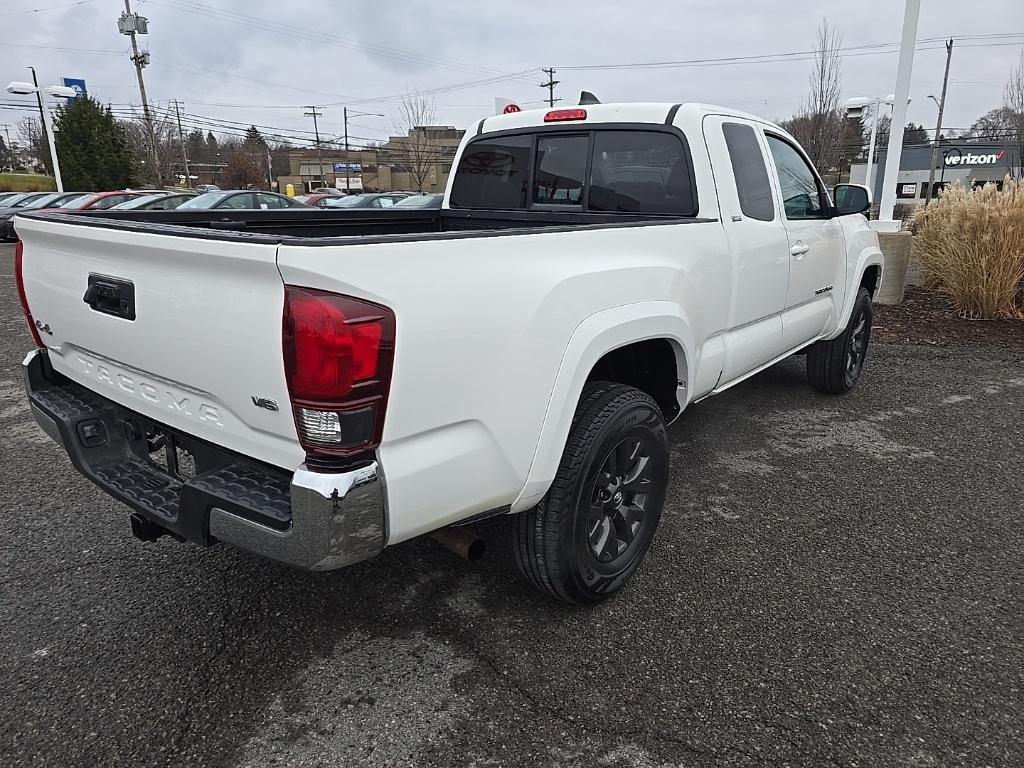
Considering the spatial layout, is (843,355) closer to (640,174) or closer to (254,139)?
(640,174)

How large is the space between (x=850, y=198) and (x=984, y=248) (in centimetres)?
480

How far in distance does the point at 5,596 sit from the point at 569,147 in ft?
11.0

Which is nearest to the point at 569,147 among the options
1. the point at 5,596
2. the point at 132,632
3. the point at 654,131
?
the point at 654,131

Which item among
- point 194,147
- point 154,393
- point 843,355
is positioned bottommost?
point 843,355

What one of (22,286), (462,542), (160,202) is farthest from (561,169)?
(160,202)

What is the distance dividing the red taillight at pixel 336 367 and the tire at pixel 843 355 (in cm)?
437

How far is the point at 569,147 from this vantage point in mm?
3893

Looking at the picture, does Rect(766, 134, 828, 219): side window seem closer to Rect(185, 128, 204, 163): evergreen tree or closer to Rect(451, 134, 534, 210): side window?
Rect(451, 134, 534, 210): side window

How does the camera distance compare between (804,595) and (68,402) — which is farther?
(804,595)

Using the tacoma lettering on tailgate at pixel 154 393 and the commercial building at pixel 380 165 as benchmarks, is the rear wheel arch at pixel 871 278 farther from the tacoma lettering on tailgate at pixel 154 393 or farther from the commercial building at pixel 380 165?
the commercial building at pixel 380 165

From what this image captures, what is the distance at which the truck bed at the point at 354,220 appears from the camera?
10.5 ft

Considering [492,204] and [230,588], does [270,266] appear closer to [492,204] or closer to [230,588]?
[230,588]

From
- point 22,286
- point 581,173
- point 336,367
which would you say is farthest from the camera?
point 581,173

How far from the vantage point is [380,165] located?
281 ft
